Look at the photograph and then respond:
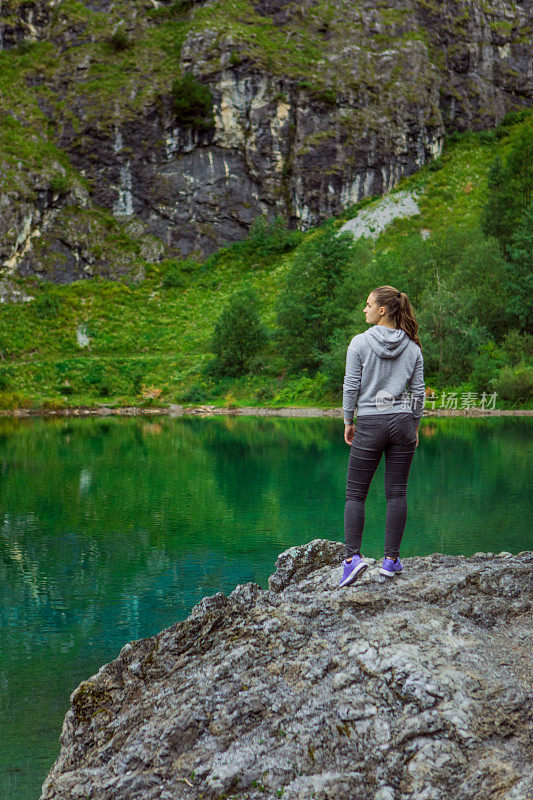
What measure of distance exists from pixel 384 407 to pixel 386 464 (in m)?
0.52

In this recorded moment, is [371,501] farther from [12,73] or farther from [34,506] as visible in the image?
[12,73]

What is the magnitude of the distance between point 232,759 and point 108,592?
17.8 feet

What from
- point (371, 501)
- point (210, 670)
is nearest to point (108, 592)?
point (210, 670)

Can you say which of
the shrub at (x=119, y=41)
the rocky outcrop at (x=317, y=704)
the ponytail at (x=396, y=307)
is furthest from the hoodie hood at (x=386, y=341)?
the shrub at (x=119, y=41)

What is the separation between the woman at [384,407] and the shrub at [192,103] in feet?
249

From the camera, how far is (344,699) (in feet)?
11.5

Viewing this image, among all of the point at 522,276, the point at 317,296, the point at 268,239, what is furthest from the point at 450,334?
the point at 268,239

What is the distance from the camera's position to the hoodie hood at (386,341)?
5.20 metres

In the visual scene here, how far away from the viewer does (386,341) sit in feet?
17.0

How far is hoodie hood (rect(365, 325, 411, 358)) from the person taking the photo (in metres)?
5.20

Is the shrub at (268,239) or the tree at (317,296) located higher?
→ the shrub at (268,239)

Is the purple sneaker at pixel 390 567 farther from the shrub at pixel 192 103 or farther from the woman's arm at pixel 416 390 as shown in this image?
the shrub at pixel 192 103

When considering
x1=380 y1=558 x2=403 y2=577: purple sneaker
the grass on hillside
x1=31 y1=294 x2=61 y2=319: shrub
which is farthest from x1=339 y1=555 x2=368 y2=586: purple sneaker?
x1=31 y1=294 x2=61 y2=319: shrub

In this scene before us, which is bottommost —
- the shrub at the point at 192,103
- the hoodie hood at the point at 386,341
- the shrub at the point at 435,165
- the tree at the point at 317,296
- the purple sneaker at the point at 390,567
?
the purple sneaker at the point at 390,567
